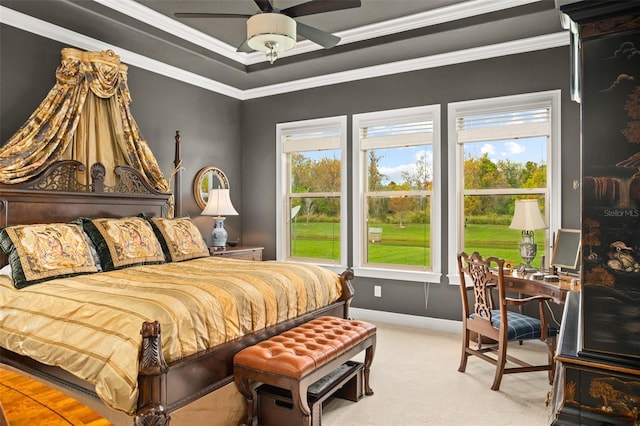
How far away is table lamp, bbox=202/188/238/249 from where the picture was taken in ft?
16.9

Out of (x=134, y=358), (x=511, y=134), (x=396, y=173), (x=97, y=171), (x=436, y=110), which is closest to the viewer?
(x=134, y=358)

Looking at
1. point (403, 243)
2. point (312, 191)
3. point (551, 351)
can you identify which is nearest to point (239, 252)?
point (312, 191)

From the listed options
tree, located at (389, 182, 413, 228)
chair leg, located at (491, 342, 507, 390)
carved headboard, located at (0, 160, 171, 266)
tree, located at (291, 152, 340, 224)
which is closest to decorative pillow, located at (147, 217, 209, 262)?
carved headboard, located at (0, 160, 171, 266)

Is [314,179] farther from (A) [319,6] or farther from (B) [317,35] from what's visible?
(A) [319,6]

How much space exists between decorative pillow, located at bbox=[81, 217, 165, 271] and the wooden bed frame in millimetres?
368

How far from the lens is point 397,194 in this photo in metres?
5.17

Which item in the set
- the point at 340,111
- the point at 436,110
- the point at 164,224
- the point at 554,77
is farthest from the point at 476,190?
the point at 164,224

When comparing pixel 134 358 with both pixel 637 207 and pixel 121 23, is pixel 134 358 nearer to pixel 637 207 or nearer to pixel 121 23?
pixel 637 207

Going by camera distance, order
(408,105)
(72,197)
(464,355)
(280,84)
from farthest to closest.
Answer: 1. (280,84)
2. (408,105)
3. (72,197)
4. (464,355)

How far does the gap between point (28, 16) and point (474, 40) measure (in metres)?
4.04

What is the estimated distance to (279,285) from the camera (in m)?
3.09

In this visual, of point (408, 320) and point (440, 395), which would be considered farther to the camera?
point (408, 320)

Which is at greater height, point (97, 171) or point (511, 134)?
point (511, 134)

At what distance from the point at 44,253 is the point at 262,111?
3547 millimetres
